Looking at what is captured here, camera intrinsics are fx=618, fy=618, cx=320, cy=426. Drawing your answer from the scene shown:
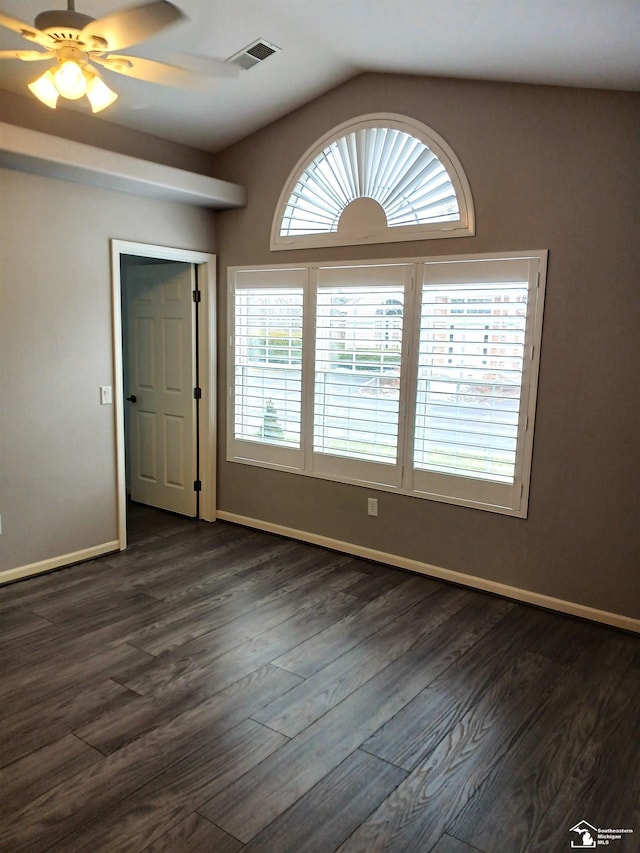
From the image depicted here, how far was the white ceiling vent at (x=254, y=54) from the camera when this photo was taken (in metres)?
3.49

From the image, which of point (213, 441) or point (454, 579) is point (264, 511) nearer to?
point (213, 441)

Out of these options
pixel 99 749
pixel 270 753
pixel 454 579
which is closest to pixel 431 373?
pixel 454 579

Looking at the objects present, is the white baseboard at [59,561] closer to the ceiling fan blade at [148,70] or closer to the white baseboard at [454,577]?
the white baseboard at [454,577]

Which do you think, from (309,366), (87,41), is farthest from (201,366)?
(87,41)

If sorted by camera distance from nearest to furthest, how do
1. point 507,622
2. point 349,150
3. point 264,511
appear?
1. point 507,622
2. point 349,150
3. point 264,511

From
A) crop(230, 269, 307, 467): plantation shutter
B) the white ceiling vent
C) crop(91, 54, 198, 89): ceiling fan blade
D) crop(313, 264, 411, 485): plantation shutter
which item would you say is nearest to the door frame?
crop(230, 269, 307, 467): plantation shutter

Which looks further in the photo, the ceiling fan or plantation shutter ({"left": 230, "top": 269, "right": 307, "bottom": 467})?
plantation shutter ({"left": 230, "top": 269, "right": 307, "bottom": 467})

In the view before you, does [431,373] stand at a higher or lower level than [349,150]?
lower

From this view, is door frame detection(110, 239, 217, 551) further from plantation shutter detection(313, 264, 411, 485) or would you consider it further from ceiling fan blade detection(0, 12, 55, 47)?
ceiling fan blade detection(0, 12, 55, 47)

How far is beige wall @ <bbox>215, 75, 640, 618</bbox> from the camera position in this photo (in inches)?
129

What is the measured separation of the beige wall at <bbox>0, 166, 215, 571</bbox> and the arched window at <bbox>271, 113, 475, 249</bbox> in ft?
3.47

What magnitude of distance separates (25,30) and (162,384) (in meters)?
3.35

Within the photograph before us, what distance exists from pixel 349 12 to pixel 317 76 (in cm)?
90

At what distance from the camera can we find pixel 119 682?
2.82 m
